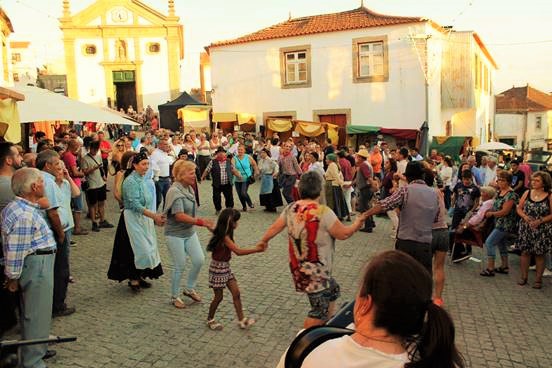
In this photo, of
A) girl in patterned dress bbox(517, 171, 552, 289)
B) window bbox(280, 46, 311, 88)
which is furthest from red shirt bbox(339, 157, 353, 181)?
window bbox(280, 46, 311, 88)

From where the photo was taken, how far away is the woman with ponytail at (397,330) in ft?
5.50

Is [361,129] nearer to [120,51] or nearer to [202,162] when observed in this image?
[202,162]

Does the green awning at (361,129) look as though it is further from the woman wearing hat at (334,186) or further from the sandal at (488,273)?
the sandal at (488,273)

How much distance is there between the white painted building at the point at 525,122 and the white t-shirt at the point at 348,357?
55.2m

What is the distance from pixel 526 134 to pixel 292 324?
5578cm

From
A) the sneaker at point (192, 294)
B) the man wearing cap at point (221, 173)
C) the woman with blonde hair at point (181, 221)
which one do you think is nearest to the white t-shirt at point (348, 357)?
the woman with blonde hair at point (181, 221)

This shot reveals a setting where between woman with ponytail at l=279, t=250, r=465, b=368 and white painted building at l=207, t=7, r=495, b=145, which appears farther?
white painted building at l=207, t=7, r=495, b=145

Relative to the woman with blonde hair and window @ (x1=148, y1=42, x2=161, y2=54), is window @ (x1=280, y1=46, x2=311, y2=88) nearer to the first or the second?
window @ (x1=148, y1=42, x2=161, y2=54)

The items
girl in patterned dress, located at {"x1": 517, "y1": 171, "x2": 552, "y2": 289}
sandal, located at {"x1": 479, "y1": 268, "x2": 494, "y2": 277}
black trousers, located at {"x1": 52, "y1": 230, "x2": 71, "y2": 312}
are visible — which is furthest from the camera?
sandal, located at {"x1": 479, "y1": 268, "x2": 494, "y2": 277}

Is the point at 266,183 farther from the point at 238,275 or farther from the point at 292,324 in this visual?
the point at 292,324

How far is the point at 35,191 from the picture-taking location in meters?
4.06

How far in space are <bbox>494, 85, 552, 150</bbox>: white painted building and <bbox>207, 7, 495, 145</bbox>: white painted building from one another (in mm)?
29259

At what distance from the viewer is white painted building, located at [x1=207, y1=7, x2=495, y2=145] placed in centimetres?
2231

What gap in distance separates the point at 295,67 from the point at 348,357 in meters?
24.0
